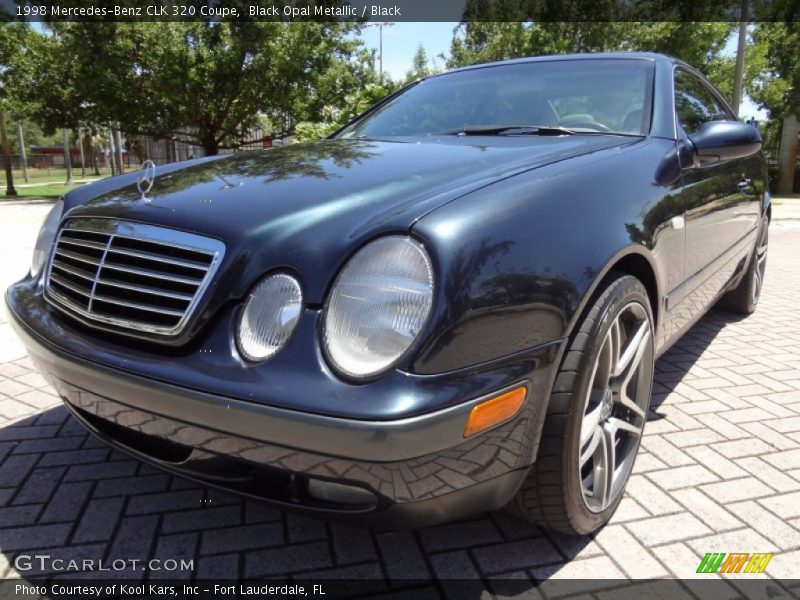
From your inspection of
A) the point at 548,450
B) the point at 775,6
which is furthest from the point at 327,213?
the point at 775,6

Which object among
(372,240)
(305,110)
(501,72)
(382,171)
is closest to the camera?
(372,240)

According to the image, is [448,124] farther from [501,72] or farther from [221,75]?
[221,75]

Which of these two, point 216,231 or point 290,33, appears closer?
point 216,231

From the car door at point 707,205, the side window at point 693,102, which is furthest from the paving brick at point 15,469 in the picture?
the side window at point 693,102

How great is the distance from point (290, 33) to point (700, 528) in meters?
17.3

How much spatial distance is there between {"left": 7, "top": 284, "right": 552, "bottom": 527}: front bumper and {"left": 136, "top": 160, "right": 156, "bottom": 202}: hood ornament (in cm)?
59

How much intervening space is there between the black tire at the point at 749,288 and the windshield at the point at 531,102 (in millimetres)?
2190

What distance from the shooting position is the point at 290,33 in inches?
666

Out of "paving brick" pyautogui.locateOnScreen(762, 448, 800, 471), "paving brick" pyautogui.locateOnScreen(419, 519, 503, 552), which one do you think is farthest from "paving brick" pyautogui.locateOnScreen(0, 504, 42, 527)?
"paving brick" pyautogui.locateOnScreen(762, 448, 800, 471)

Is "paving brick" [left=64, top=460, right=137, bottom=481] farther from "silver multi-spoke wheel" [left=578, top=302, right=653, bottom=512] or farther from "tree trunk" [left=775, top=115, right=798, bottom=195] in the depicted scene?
"tree trunk" [left=775, top=115, right=798, bottom=195]

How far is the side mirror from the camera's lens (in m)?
2.56

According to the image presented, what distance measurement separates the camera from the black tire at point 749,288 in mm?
4484

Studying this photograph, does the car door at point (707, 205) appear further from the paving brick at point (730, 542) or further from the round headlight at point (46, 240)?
the round headlight at point (46, 240)

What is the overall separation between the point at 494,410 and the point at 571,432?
1.16 feet
